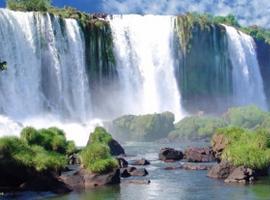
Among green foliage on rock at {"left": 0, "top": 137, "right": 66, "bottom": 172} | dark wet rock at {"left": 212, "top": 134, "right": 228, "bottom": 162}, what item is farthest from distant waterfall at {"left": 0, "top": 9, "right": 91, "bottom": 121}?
green foliage on rock at {"left": 0, "top": 137, "right": 66, "bottom": 172}

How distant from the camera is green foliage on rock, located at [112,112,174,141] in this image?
301 ft

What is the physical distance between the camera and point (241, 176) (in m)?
47.5

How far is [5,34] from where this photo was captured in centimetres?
8775

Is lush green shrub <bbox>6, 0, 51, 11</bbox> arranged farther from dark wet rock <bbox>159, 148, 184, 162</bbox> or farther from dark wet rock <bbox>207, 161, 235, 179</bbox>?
dark wet rock <bbox>207, 161, 235, 179</bbox>

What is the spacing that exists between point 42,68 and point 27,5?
24.4 metres

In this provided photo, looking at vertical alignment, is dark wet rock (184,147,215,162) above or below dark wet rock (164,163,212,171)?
above

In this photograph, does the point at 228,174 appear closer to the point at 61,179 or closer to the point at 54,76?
the point at 61,179

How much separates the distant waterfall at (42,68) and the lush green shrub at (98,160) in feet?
132

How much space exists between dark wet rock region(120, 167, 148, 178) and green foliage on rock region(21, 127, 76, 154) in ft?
16.2

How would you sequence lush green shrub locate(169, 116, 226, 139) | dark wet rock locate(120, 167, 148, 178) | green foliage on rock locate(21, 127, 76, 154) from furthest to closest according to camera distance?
1. lush green shrub locate(169, 116, 226, 139)
2. dark wet rock locate(120, 167, 148, 178)
3. green foliage on rock locate(21, 127, 76, 154)

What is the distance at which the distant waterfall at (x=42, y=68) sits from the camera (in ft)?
289

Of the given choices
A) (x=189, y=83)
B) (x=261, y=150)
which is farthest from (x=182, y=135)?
(x=261, y=150)

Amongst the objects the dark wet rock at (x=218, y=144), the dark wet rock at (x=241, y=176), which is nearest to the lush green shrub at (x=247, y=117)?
the dark wet rock at (x=218, y=144)

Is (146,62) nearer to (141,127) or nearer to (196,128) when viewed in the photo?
(196,128)
